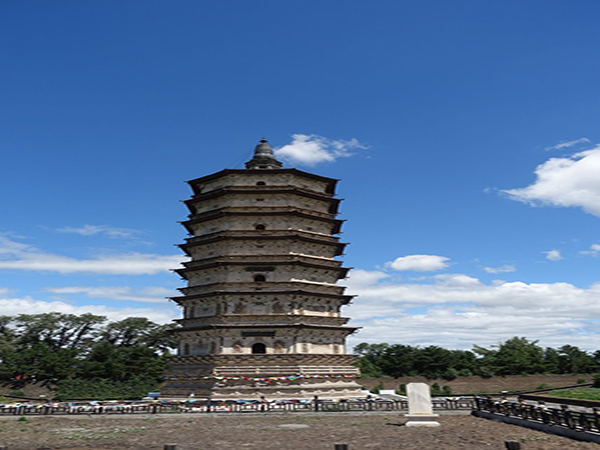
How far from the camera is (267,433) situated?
17875 mm

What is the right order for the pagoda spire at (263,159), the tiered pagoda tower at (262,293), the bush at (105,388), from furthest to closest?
1. the pagoda spire at (263,159)
2. the bush at (105,388)
3. the tiered pagoda tower at (262,293)

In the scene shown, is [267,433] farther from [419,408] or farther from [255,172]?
[255,172]

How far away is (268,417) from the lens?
23.5m

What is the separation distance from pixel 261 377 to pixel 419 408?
1348cm

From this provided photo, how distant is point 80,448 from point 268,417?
422 inches

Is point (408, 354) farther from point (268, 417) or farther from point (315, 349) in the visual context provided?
point (268, 417)

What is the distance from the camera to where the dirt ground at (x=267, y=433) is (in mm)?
14732

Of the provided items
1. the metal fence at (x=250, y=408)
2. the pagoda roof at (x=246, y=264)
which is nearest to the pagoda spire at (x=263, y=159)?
the pagoda roof at (x=246, y=264)

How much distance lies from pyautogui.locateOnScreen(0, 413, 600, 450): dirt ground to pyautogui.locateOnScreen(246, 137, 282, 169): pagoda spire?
23.9m

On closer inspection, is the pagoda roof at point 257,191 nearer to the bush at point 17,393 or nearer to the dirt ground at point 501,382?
the dirt ground at point 501,382

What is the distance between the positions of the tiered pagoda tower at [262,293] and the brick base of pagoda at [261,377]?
0.07m

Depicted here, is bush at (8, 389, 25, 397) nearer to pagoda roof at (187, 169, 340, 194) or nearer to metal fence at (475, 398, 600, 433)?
pagoda roof at (187, 169, 340, 194)

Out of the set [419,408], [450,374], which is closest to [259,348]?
[419,408]

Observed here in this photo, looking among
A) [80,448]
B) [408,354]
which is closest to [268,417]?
[80,448]
